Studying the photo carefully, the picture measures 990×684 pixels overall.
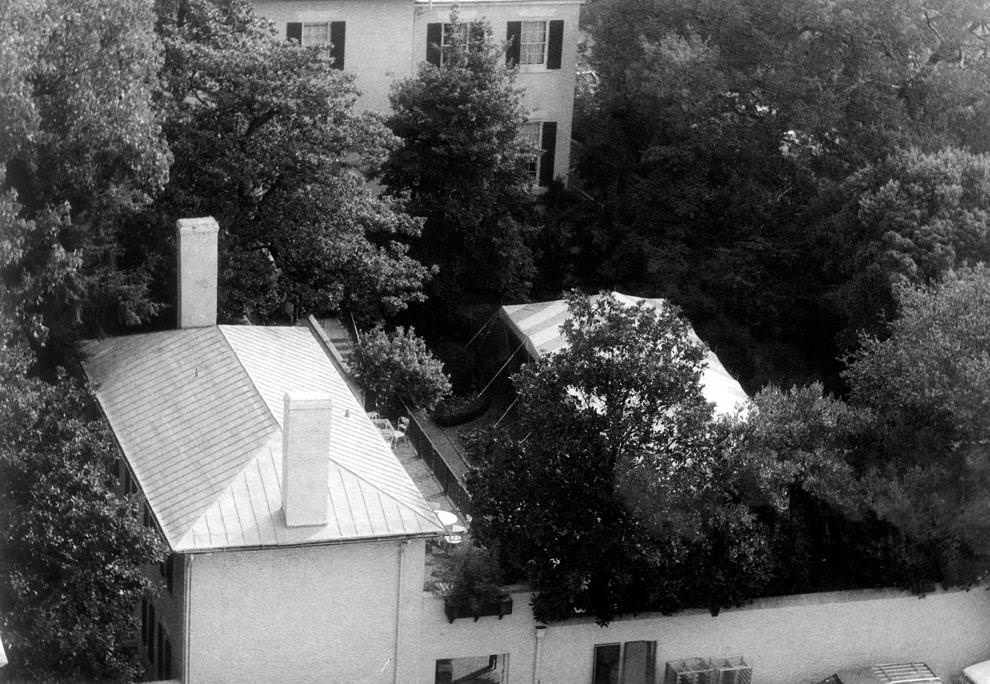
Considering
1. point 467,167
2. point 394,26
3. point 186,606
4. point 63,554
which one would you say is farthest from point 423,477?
point 394,26

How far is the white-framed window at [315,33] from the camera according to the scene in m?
43.7

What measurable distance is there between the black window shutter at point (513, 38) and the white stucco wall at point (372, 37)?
2694mm

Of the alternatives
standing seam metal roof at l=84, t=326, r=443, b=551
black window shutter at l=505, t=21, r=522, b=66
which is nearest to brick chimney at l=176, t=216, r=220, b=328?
standing seam metal roof at l=84, t=326, r=443, b=551

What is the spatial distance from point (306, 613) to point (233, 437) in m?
3.45

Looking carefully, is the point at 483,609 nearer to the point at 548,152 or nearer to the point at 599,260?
the point at 599,260

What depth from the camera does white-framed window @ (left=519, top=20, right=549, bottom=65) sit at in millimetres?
46406

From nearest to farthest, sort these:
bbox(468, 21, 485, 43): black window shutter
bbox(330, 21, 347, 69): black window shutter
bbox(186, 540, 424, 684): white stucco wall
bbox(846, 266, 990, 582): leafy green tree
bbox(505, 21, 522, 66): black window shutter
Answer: bbox(186, 540, 424, 684): white stucco wall, bbox(846, 266, 990, 582): leafy green tree, bbox(468, 21, 485, 43): black window shutter, bbox(330, 21, 347, 69): black window shutter, bbox(505, 21, 522, 66): black window shutter

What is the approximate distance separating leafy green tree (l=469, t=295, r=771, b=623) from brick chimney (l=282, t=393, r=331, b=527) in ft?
10.5

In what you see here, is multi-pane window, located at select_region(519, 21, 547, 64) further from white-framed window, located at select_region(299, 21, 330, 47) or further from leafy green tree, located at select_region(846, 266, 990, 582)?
leafy green tree, located at select_region(846, 266, 990, 582)

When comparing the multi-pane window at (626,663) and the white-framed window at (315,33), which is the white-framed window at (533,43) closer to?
the white-framed window at (315,33)

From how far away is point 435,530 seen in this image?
2791 cm

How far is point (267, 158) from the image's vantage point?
35906mm

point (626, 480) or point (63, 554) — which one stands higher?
point (626, 480)

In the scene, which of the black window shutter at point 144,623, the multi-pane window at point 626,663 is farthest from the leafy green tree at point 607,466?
the black window shutter at point 144,623
